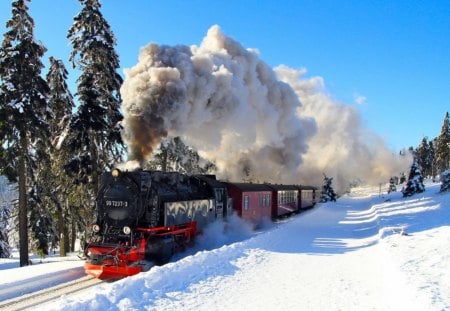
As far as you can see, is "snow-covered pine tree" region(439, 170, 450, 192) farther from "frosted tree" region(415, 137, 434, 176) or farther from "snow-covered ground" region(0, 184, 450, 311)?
"frosted tree" region(415, 137, 434, 176)

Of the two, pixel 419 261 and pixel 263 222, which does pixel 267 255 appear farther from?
pixel 263 222

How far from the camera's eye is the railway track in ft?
27.0

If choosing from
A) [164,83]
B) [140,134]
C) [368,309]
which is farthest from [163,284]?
[164,83]

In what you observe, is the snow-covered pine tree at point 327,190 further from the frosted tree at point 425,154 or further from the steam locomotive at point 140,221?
the steam locomotive at point 140,221

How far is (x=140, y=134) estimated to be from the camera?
48.4 ft

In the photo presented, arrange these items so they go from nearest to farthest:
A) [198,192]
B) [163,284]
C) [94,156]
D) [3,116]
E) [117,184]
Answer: [163,284], [117,184], [198,192], [3,116], [94,156]

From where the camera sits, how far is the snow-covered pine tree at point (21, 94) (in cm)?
1720

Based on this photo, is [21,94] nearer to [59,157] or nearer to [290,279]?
[59,157]

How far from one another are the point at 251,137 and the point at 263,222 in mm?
6741

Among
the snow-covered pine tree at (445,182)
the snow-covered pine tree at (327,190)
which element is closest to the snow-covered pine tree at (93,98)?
the snow-covered pine tree at (445,182)

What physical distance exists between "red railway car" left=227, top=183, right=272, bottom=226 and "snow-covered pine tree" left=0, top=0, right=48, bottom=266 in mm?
9036

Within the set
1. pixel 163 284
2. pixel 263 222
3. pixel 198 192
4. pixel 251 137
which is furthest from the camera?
pixel 251 137

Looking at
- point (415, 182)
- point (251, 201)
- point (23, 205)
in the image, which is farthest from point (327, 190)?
point (23, 205)

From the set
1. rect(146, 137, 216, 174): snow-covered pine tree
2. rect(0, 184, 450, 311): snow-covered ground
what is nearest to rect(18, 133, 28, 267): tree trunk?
rect(0, 184, 450, 311): snow-covered ground
